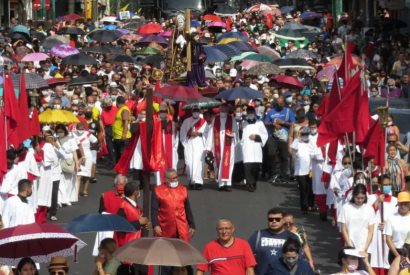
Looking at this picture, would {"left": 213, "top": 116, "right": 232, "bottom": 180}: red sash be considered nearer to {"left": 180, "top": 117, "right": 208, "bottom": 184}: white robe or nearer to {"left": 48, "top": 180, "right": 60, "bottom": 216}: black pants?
{"left": 180, "top": 117, "right": 208, "bottom": 184}: white robe

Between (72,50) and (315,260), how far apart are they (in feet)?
60.2

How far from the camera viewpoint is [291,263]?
11.0 metres

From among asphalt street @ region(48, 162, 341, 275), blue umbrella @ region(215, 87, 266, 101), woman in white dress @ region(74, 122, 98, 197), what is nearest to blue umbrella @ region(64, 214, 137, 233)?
asphalt street @ region(48, 162, 341, 275)

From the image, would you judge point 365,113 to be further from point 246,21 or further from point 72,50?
point 246,21

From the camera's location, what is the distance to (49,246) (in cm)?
1136

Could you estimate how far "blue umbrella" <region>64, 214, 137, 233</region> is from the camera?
39.1 ft

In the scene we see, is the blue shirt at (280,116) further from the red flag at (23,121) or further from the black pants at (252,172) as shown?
the red flag at (23,121)

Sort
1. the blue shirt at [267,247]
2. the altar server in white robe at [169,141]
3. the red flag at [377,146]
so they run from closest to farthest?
1. the blue shirt at [267,247]
2. the red flag at [377,146]
3. the altar server in white robe at [169,141]

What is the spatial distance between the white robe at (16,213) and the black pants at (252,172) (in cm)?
715

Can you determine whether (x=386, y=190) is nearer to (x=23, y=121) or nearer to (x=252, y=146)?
(x=23, y=121)

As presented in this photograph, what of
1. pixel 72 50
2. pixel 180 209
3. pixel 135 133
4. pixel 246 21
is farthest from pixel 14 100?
pixel 246 21

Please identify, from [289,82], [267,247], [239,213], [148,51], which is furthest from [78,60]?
[267,247]

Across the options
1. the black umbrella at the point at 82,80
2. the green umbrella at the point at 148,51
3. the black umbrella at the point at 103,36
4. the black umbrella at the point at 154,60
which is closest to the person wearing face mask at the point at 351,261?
the black umbrella at the point at 82,80

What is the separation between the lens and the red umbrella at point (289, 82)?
26484mm
